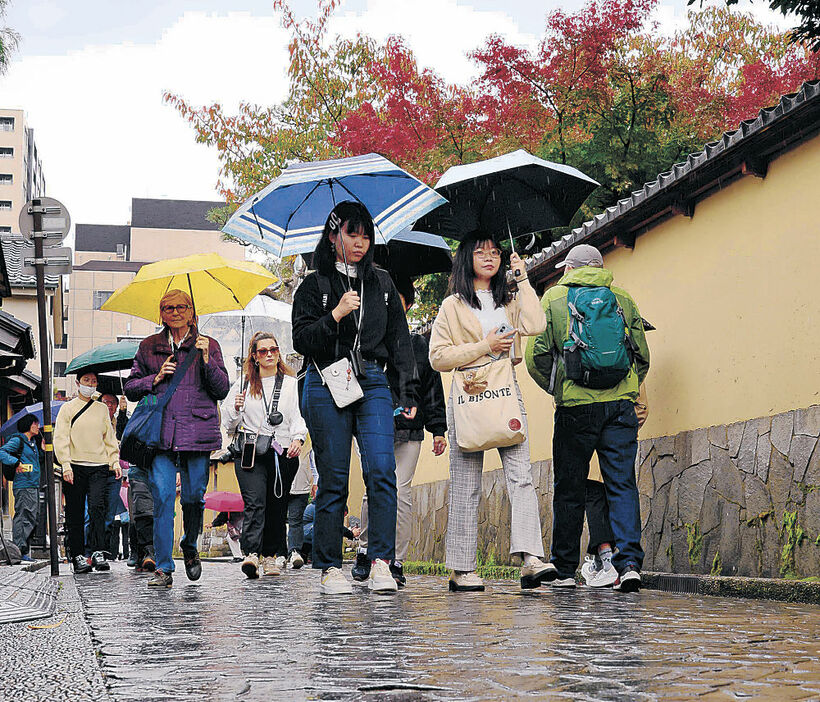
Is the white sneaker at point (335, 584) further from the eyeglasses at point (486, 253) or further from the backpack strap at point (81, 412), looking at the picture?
the backpack strap at point (81, 412)

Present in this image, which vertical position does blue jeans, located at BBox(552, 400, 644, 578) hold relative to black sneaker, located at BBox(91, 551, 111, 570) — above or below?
above

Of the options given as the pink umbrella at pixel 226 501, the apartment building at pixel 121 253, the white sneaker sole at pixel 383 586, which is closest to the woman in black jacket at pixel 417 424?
the white sneaker sole at pixel 383 586

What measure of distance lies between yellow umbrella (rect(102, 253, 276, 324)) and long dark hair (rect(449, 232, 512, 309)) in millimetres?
2764

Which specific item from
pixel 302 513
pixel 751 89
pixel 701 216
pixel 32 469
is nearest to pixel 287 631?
pixel 701 216

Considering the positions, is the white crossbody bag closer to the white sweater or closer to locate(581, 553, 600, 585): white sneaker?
locate(581, 553, 600, 585): white sneaker

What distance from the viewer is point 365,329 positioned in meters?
6.70

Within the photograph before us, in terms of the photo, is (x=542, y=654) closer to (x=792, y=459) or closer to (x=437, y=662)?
(x=437, y=662)

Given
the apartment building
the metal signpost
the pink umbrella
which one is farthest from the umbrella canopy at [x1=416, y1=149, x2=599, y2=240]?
the apartment building

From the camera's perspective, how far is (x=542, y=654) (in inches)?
145

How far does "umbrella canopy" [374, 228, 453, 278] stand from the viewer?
8.69 meters

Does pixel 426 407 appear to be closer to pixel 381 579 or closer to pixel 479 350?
pixel 479 350

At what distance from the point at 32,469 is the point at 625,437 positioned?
38.7 feet

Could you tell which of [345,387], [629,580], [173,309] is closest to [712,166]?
[629,580]

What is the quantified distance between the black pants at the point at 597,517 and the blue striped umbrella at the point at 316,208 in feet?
7.41
